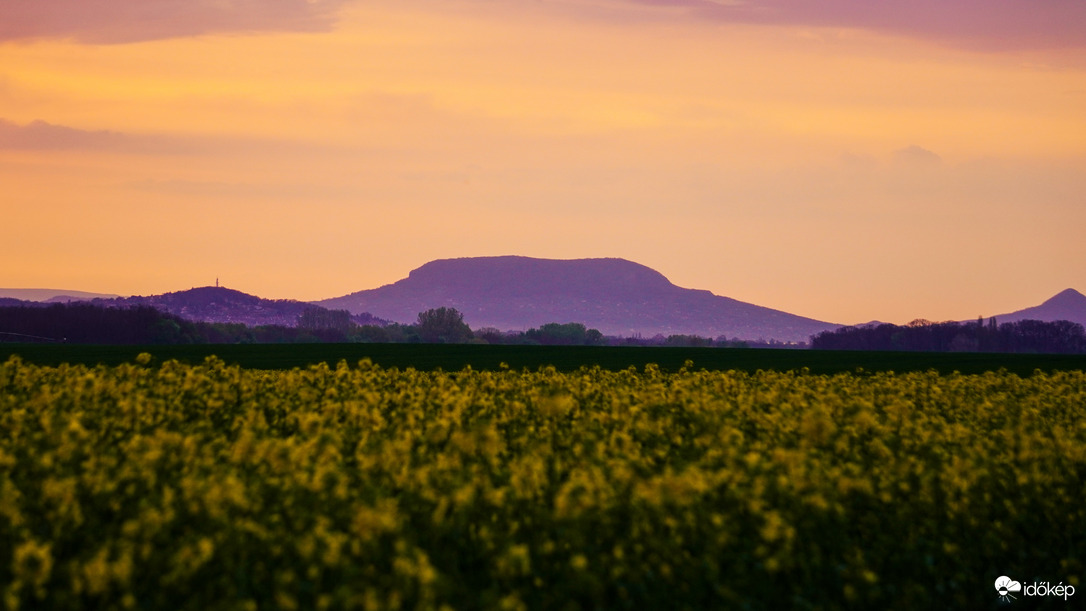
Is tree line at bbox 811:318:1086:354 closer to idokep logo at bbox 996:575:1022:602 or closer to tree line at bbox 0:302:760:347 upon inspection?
tree line at bbox 0:302:760:347

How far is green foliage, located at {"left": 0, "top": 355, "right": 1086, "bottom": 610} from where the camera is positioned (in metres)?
9.80

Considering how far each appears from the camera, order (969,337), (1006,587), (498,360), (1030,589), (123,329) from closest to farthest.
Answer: (1006,587) < (1030,589) < (498,360) < (123,329) < (969,337)

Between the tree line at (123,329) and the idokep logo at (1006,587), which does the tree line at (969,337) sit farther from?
the idokep logo at (1006,587)

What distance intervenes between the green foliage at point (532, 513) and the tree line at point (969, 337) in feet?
516

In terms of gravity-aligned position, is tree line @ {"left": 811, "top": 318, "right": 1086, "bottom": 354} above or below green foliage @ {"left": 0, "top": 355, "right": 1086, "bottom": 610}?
above

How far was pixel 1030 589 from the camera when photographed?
41.1 feet

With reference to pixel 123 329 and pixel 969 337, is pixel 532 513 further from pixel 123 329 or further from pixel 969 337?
pixel 969 337

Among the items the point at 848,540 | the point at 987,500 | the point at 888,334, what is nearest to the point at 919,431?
the point at 987,500

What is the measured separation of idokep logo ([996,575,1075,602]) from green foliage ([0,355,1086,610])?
0.14 m

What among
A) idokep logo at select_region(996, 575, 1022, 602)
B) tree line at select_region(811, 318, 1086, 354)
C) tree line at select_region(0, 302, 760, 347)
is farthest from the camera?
tree line at select_region(811, 318, 1086, 354)

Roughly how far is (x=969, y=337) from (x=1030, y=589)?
177 meters

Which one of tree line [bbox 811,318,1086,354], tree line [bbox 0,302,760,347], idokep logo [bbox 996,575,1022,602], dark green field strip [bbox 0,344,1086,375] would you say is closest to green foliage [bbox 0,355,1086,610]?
idokep logo [bbox 996,575,1022,602]

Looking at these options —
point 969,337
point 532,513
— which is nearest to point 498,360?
point 532,513

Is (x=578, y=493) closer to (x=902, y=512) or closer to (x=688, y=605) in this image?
(x=688, y=605)
